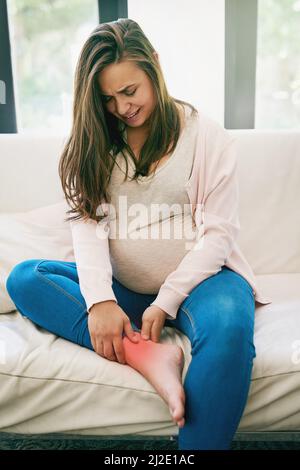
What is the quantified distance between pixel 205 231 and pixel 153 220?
0.13 meters

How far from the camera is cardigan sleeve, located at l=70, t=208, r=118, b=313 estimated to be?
0.98 metres

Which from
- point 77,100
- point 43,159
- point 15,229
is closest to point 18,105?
point 43,159

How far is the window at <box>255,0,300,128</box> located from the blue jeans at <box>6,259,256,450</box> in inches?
47.2

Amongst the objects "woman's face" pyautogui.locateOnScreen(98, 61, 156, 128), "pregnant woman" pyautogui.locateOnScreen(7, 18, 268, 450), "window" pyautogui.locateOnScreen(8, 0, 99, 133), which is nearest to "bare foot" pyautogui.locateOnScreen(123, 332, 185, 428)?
"pregnant woman" pyautogui.locateOnScreen(7, 18, 268, 450)

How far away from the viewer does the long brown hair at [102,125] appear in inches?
38.6

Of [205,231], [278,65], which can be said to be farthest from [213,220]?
[278,65]

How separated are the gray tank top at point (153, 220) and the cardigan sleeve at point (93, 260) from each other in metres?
A: 0.04

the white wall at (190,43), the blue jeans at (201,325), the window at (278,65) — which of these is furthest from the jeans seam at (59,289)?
the window at (278,65)

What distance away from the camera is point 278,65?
77.0 inches

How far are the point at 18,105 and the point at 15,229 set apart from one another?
0.97m

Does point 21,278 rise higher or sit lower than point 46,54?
lower

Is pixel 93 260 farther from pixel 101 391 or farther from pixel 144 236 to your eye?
Result: pixel 101 391

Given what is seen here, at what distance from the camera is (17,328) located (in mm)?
1075

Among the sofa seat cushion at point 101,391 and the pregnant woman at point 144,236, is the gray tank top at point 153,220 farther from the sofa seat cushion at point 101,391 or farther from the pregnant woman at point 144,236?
the sofa seat cushion at point 101,391
